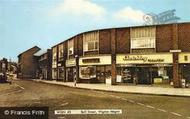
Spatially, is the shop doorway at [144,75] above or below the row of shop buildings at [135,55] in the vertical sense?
below

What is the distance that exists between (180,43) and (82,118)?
20375 millimetres

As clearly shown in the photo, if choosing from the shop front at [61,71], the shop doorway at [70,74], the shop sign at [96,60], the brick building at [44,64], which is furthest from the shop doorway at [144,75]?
the brick building at [44,64]

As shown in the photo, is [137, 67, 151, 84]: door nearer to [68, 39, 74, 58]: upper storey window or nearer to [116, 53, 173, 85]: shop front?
[116, 53, 173, 85]: shop front

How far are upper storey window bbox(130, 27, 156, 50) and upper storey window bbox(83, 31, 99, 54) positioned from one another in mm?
4387

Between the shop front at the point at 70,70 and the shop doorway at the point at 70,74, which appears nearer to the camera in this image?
the shop front at the point at 70,70

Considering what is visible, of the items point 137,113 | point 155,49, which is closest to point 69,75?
point 155,49

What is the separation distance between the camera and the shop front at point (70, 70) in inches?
1585

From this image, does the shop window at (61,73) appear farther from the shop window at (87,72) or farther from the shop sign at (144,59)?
the shop sign at (144,59)

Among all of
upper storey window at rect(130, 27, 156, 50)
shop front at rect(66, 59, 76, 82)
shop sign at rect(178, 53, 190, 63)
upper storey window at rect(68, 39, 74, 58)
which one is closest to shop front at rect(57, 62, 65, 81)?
shop front at rect(66, 59, 76, 82)

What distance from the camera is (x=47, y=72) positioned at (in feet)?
192

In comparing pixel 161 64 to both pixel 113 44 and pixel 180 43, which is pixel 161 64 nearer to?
pixel 180 43

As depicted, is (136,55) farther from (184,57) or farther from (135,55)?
(184,57)

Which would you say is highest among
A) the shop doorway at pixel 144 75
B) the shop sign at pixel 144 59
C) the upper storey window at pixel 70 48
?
the upper storey window at pixel 70 48

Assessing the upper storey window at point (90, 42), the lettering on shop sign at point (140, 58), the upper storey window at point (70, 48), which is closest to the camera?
the lettering on shop sign at point (140, 58)
